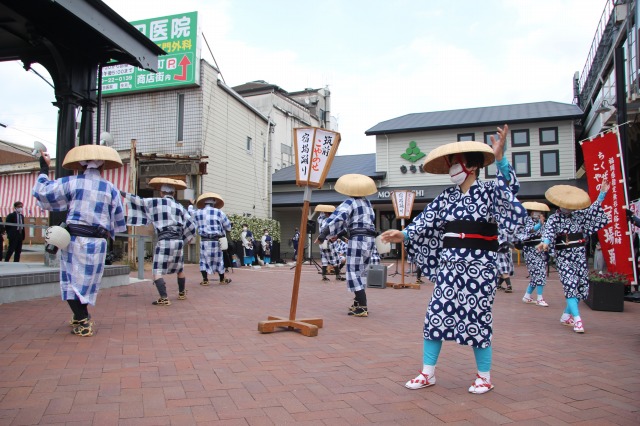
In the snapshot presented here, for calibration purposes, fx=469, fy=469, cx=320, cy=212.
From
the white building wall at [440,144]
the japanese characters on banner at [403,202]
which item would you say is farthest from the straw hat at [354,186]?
the white building wall at [440,144]

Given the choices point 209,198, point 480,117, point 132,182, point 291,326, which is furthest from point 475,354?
point 480,117

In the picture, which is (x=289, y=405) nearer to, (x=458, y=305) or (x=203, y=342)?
(x=458, y=305)

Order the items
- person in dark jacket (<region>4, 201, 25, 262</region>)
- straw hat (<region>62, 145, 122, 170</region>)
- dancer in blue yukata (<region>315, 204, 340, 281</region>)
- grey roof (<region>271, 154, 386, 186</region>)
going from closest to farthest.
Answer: straw hat (<region>62, 145, 122, 170</region>) < person in dark jacket (<region>4, 201, 25, 262</region>) < dancer in blue yukata (<region>315, 204, 340, 281</region>) < grey roof (<region>271, 154, 386, 186</region>)

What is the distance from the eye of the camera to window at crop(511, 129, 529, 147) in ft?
73.4

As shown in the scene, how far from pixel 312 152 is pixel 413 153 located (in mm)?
18974

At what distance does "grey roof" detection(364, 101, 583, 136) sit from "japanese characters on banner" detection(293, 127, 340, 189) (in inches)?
730

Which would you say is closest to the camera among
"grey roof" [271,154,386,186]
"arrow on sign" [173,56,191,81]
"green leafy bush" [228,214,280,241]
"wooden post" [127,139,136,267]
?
"wooden post" [127,139,136,267]

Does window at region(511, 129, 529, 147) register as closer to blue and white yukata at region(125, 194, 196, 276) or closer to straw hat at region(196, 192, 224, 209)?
straw hat at region(196, 192, 224, 209)

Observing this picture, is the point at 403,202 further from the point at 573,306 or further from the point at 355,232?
the point at 573,306

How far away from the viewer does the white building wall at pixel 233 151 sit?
18.7 metres

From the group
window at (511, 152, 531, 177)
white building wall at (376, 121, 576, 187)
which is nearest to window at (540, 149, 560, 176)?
white building wall at (376, 121, 576, 187)

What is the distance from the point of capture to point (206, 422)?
9.07 ft

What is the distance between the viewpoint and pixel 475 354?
11.3 feet

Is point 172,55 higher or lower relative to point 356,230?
higher
